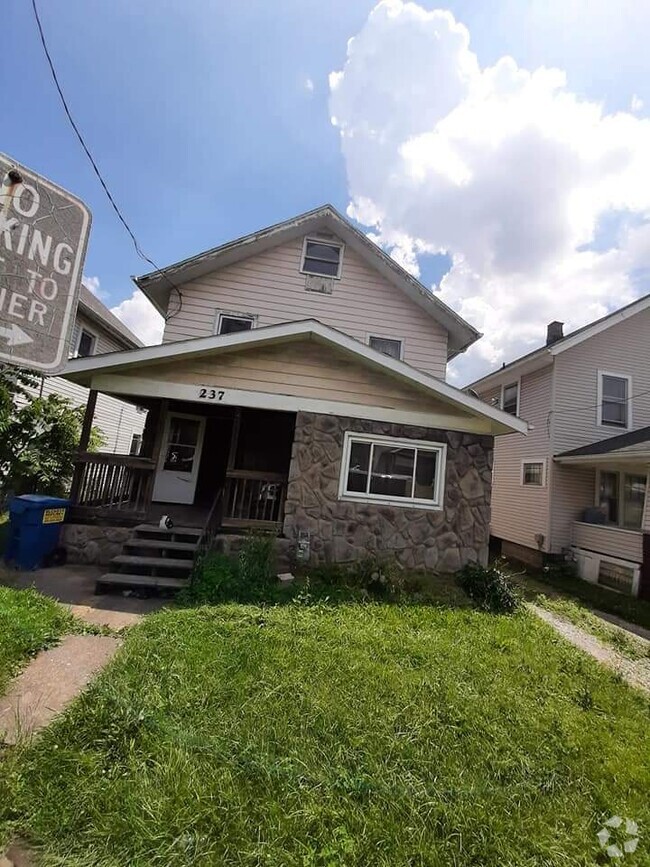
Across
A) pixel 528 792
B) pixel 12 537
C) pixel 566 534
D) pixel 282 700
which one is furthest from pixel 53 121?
pixel 566 534

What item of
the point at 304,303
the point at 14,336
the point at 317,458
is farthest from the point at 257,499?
the point at 14,336

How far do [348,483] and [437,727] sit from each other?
4316 mm

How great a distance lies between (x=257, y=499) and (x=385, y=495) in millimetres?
2448

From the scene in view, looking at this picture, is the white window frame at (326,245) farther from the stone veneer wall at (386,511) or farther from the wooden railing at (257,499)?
the wooden railing at (257,499)

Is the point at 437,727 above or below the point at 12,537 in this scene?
below

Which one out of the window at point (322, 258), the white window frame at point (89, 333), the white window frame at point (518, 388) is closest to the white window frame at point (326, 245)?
the window at point (322, 258)

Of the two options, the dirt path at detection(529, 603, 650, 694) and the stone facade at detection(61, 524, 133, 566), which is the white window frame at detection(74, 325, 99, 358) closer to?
the stone facade at detection(61, 524, 133, 566)

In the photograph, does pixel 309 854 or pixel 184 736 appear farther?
pixel 184 736

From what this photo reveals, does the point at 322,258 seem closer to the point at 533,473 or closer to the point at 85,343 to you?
the point at 85,343

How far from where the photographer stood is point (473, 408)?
6.86 metres

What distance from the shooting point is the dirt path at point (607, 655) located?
454 cm

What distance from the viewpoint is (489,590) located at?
20.6 feet

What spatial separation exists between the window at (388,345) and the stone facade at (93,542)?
6.92 m

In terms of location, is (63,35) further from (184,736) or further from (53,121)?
(184,736)
